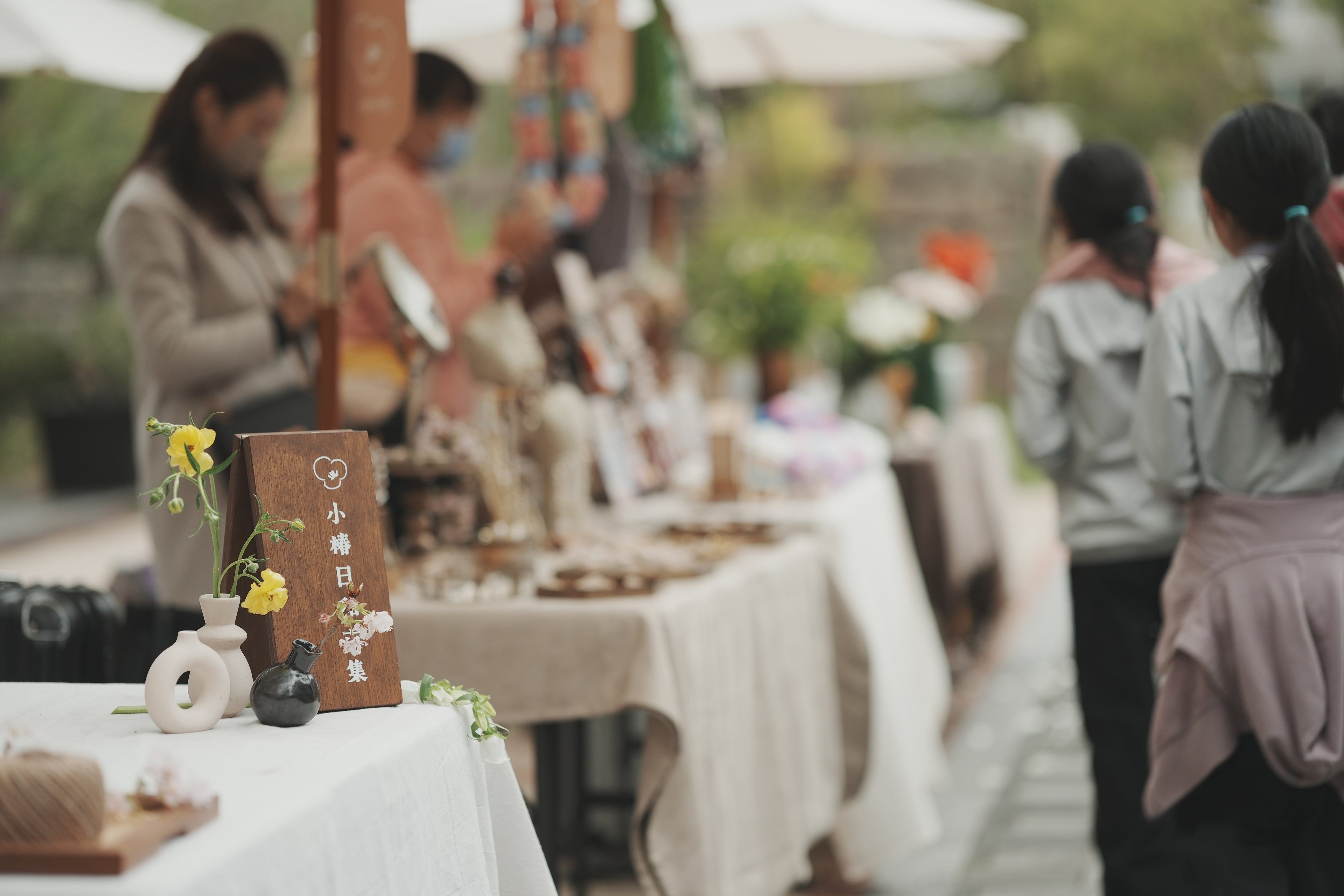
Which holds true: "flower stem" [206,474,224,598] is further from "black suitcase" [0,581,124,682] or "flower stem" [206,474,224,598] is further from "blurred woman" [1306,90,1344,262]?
"blurred woman" [1306,90,1344,262]

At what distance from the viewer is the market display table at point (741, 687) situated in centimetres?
264

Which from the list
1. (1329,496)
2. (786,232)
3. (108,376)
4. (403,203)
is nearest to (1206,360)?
(1329,496)

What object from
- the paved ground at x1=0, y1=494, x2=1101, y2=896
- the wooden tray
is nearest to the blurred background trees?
the paved ground at x1=0, y1=494, x2=1101, y2=896

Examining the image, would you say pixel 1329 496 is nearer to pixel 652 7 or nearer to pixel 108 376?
pixel 652 7

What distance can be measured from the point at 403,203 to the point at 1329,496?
201 cm

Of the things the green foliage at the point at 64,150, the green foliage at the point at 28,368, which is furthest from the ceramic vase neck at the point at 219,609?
the green foliage at the point at 28,368

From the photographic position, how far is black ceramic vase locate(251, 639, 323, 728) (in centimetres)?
162

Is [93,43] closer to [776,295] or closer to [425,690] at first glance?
[776,295]

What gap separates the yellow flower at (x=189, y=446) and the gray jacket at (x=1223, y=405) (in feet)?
5.13

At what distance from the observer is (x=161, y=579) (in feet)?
9.31

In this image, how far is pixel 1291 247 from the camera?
2408mm

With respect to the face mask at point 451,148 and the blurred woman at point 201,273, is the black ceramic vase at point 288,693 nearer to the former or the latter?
the blurred woman at point 201,273

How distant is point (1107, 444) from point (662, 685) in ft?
3.59

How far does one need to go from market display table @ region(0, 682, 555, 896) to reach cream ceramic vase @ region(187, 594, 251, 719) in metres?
0.03
